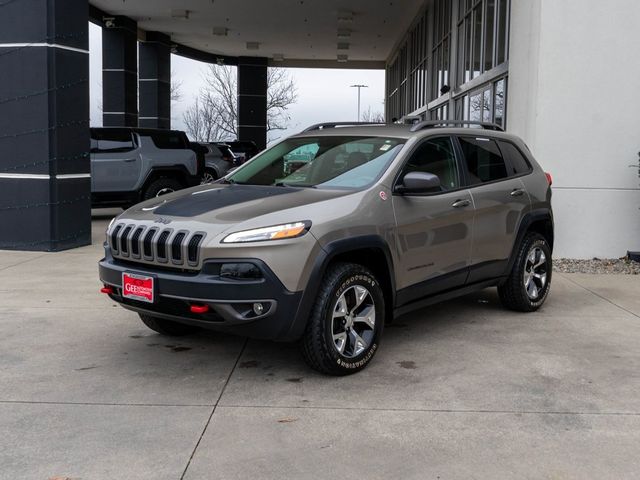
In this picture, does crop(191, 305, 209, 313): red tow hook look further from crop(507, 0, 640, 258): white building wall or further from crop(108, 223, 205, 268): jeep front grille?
crop(507, 0, 640, 258): white building wall

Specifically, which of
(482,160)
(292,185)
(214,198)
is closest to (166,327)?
(214,198)

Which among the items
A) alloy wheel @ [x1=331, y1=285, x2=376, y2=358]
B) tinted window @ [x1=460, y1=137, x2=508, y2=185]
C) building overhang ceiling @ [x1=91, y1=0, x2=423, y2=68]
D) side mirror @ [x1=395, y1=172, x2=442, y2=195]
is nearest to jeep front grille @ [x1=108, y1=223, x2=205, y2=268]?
alloy wheel @ [x1=331, y1=285, x2=376, y2=358]

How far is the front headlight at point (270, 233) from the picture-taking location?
4.22 metres

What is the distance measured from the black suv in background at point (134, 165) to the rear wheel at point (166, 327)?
28.7ft

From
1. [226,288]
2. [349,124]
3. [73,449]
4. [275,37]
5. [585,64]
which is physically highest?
[275,37]

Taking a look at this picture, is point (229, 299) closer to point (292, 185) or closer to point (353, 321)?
point (353, 321)

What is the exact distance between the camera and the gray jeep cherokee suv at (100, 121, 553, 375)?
423 centimetres

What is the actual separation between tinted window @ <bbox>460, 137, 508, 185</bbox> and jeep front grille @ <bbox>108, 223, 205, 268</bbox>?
2.61 metres

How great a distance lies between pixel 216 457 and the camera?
3451mm

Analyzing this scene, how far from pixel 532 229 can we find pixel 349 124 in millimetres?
2000

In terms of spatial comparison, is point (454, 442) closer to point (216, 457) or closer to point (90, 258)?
point (216, 457)

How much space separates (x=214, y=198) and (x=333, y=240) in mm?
1000

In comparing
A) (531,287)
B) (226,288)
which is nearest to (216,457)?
(226,288)

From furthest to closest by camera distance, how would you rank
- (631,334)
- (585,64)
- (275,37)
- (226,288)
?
(275,37)
(585,64)
(631,334)
(226,288)
